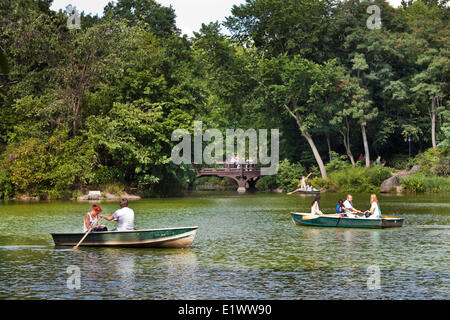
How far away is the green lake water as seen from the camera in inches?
582

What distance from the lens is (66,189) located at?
2026 inches

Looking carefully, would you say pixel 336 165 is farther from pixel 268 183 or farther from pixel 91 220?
pixel 91 220

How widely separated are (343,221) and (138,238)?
417 inches

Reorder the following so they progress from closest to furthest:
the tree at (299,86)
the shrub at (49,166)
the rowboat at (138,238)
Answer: the rowboat at (138,238)
the shrub at (49,166)
the tree at (299,86)

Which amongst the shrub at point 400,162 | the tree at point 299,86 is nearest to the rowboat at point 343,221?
the tree at point 299,86

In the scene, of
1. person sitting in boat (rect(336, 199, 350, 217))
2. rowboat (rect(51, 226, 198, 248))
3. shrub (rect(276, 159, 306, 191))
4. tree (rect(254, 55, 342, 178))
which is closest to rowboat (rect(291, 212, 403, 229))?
person sitting in boat (rect(336, 199, 350, 217))

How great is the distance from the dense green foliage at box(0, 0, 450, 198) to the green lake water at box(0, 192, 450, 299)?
21.5 metres

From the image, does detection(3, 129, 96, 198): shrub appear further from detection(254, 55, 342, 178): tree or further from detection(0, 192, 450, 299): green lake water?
detection(254, 55, 342, 178): tree

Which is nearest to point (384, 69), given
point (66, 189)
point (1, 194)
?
point (66, 189)

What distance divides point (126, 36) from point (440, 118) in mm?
31711

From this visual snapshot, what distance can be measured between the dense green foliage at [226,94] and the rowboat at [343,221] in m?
24.4

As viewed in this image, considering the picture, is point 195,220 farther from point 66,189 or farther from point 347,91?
point 347,91

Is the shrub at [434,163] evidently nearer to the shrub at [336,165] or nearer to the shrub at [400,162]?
the shrub at [400,162]

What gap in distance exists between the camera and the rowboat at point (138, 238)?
21.2 meters
